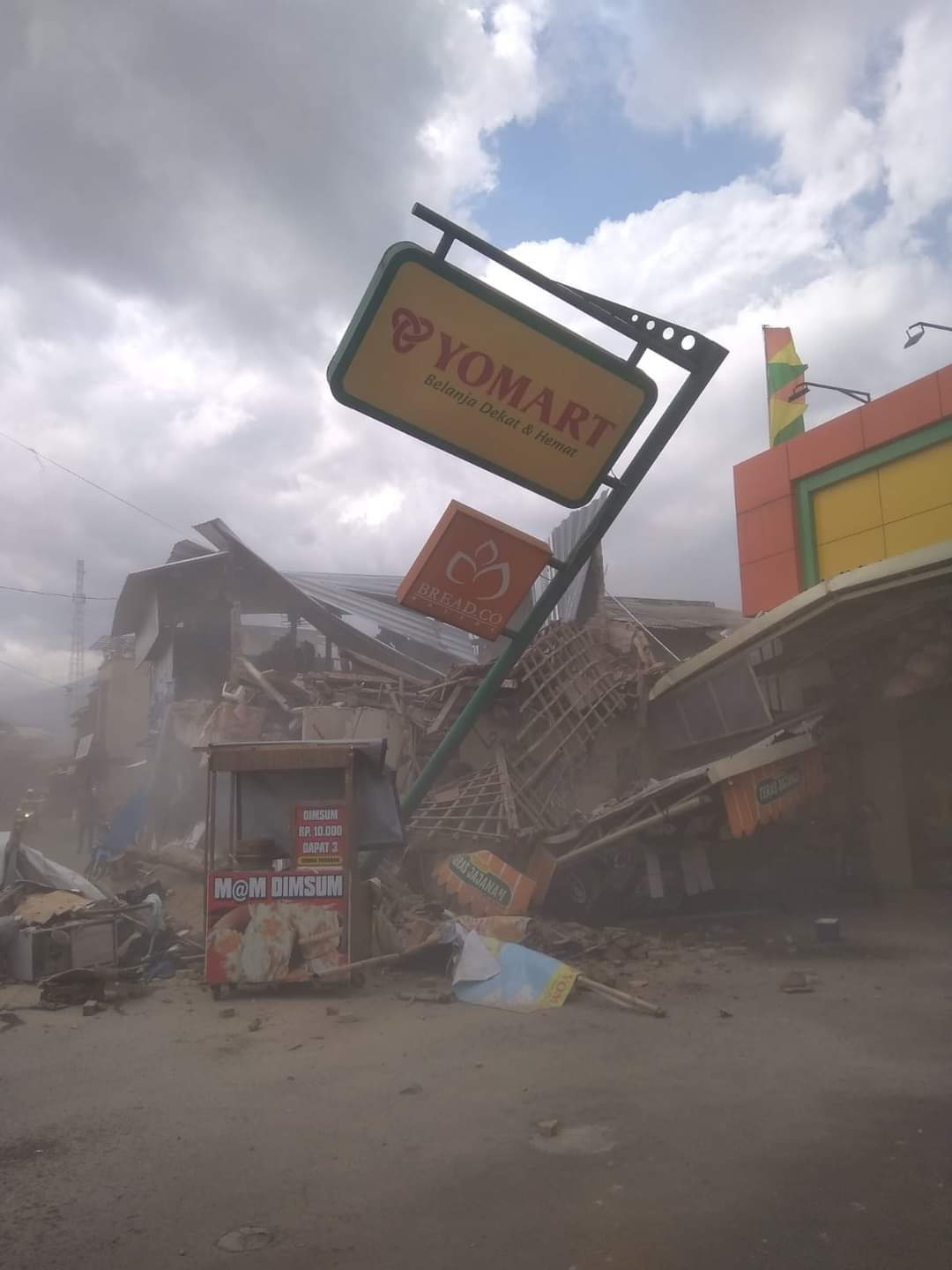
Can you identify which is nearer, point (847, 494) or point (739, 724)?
point (847, 494)

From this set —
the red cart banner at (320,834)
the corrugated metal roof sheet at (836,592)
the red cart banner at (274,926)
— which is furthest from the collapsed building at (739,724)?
the red cart banner at (274,926)

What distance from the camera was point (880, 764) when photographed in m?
13.2

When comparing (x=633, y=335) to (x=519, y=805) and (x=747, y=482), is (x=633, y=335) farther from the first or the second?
(x=747, y=482)

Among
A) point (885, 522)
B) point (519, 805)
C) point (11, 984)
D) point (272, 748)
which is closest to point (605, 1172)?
point (272, 748)

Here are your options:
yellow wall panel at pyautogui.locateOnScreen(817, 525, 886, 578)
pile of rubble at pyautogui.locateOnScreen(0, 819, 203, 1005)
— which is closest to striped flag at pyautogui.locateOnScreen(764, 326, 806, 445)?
yellow wall panel at pyautogui.locateOnScreen(817, 525, 886, 578)

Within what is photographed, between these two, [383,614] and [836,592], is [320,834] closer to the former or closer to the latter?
[836,592]

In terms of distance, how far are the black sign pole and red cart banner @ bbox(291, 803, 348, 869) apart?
180cm

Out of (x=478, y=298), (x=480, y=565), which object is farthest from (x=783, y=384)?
(x=478, y=298)

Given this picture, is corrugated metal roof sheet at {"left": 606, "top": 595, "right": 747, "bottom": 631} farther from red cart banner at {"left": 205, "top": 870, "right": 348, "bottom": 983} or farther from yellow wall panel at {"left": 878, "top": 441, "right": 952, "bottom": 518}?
red cart banner at {"left": 205, "top": 870, "right": 348, "bottom": 983}

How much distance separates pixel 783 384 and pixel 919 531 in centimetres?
522

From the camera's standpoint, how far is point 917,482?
12328mm

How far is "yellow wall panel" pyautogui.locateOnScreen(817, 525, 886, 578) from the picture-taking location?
13.0 m

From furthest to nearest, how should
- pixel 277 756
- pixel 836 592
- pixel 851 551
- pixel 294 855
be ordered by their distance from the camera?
pixel 851 551, pixel 836 592, pixel 277 756, pixel 294 855

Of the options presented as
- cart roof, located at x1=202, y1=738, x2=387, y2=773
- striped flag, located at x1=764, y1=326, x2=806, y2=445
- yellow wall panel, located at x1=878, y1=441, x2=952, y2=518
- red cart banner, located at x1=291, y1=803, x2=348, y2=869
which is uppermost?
striped flag, located at x1=764, y1=326, x2=806, y2=445
